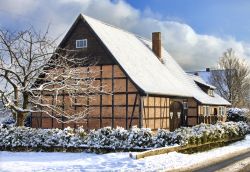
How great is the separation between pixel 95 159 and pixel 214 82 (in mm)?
52448

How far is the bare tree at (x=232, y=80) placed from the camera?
65625 millimetres

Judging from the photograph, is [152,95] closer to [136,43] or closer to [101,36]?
[101,36]

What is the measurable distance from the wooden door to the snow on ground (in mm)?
13581

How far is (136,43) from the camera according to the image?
124ft

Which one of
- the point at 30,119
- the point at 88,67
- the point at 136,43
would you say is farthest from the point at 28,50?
the point at 136,43

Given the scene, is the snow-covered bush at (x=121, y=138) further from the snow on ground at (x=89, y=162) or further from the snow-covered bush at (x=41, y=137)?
the snow on ground at (x=89, y=162)

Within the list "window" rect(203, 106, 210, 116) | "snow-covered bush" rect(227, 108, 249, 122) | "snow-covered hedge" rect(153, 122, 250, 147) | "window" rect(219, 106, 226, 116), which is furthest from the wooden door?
"snow-covered bush" rect(227, 108, 249, 122)

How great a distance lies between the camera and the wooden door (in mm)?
35466

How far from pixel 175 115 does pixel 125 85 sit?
29.2 ft

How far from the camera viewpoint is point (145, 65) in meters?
33.8

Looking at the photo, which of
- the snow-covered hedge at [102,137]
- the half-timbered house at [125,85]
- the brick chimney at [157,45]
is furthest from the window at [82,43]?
the brick chimney at [157,45]

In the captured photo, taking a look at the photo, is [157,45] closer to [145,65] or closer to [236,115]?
[145,65]

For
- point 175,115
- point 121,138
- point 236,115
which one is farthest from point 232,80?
point 121,138

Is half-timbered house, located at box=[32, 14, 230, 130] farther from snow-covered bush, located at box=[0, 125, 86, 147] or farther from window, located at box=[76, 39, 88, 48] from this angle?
snow-covered bush, located at box=[0, 125, 86, 147]
